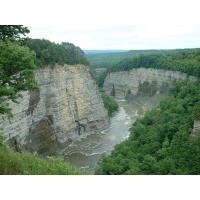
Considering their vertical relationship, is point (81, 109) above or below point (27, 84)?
below

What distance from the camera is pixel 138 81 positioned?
210 feet

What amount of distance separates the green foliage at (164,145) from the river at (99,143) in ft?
14.3

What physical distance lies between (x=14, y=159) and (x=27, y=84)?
2351 mm

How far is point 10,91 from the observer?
11328 millimetres

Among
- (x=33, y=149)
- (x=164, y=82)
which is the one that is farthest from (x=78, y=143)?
(x=164, y=82)

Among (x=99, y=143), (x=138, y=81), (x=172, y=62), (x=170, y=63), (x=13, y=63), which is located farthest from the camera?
(x=138, y=81)

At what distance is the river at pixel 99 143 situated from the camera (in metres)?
31.5

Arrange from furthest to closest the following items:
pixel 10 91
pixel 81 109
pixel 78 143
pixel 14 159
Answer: pixel 81 109
pixel 78 143
pixel 10 91
pixel 14 159

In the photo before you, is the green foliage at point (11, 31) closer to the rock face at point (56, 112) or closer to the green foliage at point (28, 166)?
the green foliage at point (28, 166)

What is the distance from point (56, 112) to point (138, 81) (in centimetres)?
3089

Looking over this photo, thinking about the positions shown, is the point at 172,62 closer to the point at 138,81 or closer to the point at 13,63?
the point at 138,81

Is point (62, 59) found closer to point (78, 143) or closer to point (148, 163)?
point (78, 143)

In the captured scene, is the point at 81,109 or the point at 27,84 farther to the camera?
the point at 81,109

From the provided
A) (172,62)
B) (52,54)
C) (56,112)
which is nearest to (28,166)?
(56,112)
